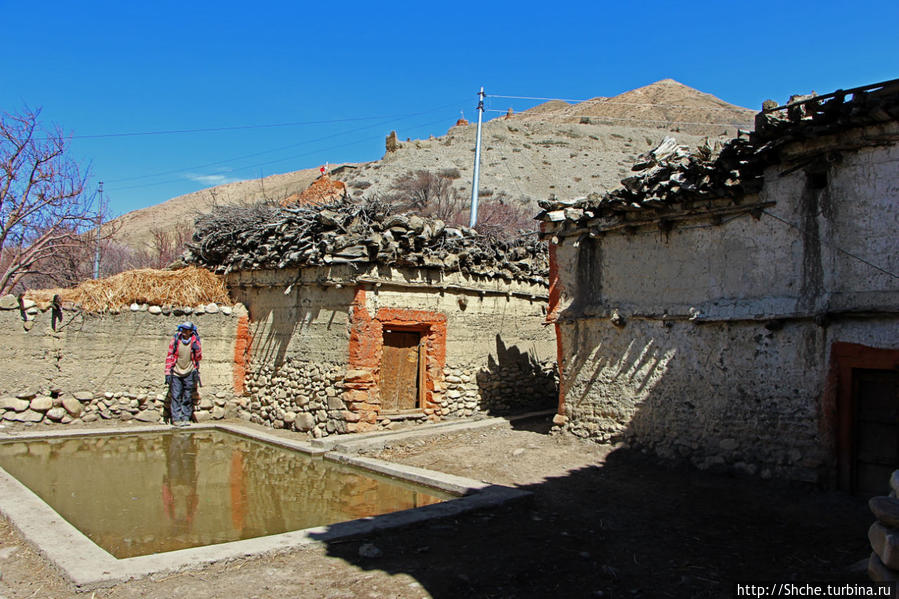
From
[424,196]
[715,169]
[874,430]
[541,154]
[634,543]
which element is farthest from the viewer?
[541,154]

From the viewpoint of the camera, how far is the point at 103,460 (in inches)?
386

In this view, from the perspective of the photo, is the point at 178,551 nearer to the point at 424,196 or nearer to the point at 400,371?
the point at 400,371

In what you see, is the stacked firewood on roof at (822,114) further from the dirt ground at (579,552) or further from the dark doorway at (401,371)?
the dark doorway at (401,371)

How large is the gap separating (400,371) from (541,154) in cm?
3823

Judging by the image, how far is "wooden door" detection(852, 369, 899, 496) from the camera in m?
7.12

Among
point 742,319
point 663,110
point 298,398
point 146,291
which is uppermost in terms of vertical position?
point 663,110

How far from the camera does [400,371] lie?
12.4m

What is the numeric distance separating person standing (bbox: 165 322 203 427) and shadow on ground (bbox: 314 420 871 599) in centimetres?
795

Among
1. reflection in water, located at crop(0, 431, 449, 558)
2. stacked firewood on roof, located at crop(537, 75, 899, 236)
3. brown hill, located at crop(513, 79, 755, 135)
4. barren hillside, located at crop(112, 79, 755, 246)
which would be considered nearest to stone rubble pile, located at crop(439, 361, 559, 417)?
reflection in water, located at crop(0, 431, 449, 558)

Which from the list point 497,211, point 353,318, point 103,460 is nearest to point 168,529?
point 103,460

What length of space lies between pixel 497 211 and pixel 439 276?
19207mm

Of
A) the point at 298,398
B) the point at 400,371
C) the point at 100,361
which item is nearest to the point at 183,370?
the point at 100,361

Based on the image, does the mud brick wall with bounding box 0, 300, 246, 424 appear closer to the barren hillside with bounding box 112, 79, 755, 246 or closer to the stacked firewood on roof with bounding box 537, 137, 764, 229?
the stacked firewood on roof with bounding box 537, 137, 764, 229

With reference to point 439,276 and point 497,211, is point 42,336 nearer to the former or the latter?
point 439,276
